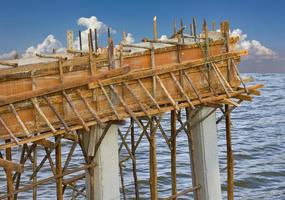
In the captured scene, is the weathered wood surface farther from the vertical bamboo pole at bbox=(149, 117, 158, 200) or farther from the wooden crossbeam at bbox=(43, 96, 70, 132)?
the vertical bamboo pole at bbox=(149, 117, 158, 200)

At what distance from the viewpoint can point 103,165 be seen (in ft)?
51.1

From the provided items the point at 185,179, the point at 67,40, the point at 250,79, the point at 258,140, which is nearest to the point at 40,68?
the point at 67,40

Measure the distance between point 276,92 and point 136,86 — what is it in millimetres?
83548

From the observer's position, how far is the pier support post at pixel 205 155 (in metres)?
18.6

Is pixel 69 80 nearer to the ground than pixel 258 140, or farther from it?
farther from it

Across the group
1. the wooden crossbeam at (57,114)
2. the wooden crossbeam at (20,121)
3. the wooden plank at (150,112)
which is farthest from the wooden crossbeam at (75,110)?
the wooden crossbeam at (20,121)

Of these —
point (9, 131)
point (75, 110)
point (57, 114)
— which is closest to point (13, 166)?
point (9, 131)

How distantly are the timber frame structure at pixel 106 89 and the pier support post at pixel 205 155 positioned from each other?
0.94 ft

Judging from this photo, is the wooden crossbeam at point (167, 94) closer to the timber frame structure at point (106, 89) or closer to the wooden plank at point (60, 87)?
the timber frame structure at point (106, 89)

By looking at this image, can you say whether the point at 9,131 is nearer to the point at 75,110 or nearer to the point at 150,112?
the point at 75,110

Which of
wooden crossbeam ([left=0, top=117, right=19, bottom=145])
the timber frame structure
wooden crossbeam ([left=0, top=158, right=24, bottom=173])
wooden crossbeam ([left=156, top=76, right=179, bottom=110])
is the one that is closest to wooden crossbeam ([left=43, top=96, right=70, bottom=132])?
the timber frame structure

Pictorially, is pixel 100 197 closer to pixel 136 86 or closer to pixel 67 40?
pixel 136 86

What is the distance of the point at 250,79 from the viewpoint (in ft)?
64.7

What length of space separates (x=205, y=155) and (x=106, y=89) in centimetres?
513
